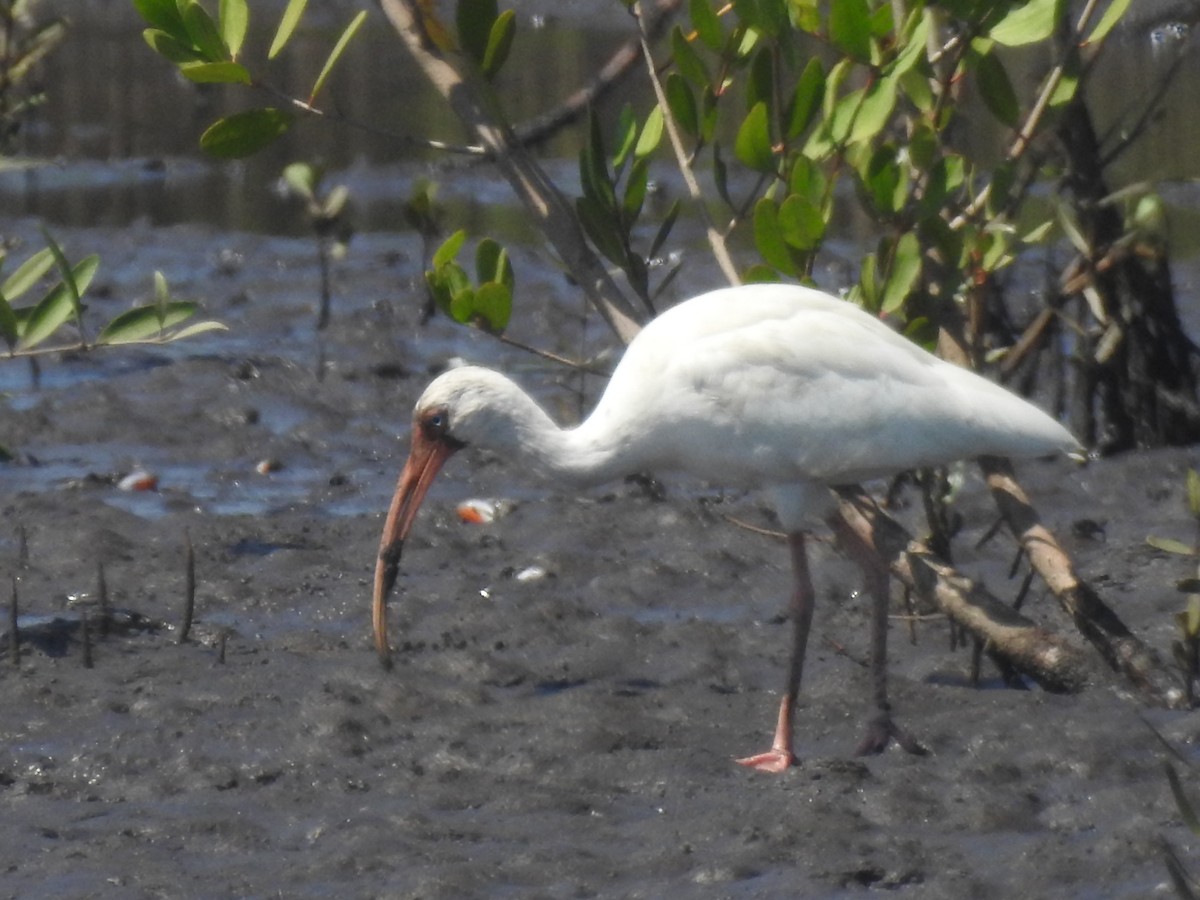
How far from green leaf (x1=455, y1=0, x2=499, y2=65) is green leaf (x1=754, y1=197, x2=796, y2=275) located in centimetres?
89

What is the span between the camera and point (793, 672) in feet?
18.4

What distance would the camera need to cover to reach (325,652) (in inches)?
252

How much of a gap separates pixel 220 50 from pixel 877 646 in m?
2.37

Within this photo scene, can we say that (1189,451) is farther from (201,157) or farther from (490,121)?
(201,157)

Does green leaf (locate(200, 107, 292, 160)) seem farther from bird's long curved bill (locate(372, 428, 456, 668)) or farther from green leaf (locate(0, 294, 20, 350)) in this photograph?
green leaf (locate(0, 294, 20, 350))

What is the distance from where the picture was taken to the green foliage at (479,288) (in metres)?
5.89

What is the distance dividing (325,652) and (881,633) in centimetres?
177

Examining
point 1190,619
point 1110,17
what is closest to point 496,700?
point 1190,619

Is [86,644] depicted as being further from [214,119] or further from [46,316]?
[214,119]

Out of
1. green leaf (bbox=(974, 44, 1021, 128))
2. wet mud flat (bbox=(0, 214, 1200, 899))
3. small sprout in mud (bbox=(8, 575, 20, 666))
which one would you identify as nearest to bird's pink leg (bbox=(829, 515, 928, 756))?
wet mud flat (bbox=(0, 214, 1200, 899))

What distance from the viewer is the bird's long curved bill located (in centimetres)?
583

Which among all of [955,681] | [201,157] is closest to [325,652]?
[955,681]

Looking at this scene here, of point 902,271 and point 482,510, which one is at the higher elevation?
point 902,271

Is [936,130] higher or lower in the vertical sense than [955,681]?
higher
